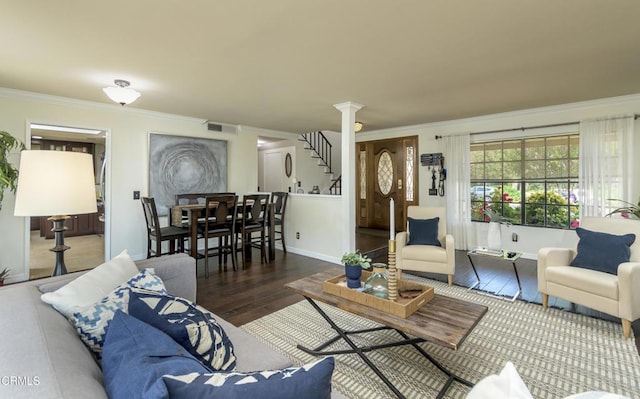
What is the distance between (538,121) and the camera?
16.0 feet

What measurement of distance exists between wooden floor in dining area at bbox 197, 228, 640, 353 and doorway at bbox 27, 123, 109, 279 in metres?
2.32

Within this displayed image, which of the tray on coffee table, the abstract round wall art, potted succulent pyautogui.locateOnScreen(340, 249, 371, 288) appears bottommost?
the tray on coffee table

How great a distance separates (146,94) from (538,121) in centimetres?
567


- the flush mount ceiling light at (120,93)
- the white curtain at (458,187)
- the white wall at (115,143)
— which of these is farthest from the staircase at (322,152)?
the flush mount ceiling light at (120,93)

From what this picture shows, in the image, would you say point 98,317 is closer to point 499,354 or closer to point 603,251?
point 499,354

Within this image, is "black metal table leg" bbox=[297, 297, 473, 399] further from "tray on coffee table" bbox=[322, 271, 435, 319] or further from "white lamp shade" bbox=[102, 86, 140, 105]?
"white lamp shade" bbox=[102, 86, 140, 105]

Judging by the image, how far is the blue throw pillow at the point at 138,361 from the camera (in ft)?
2.42

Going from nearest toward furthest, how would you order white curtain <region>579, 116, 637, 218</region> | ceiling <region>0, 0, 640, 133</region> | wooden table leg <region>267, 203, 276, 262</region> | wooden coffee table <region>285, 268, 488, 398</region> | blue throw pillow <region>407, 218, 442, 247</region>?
wooden coffee table <region>285, 268, 488, 398</region>, ceiling <region>0, 0, 640, 133</region>, blue throw pillow <region>407, 218, 442, 247</region>, white curtain <region>579, 116, 637, 218</region>, wooden table leg <region>267, 203, 276, 262</region>

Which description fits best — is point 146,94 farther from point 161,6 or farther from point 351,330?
point 351,330

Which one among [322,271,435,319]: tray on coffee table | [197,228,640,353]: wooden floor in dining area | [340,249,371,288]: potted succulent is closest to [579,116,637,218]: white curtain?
[197,228,640,353]: wooden floor in dining area

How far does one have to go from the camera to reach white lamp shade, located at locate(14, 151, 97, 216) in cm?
172

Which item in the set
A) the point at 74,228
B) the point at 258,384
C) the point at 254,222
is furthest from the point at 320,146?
the point at 258,384

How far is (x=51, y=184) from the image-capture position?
1752 mm

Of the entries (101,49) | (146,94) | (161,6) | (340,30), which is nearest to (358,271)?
(340,30)
